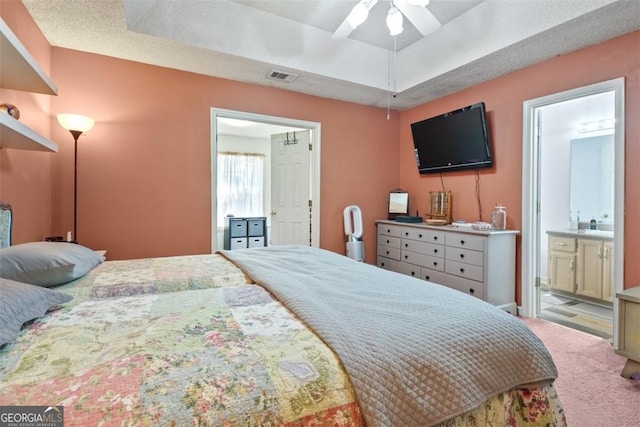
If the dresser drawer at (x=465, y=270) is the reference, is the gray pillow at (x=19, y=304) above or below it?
above

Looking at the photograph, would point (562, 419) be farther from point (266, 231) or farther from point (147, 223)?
point (266, 231)

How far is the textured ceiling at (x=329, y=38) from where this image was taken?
229 centimetres

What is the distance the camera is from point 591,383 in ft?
6.35

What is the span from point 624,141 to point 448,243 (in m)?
1.58

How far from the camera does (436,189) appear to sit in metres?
3.99

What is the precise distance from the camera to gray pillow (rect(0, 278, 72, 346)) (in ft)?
2.90

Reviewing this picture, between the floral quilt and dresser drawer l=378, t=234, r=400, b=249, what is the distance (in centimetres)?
283

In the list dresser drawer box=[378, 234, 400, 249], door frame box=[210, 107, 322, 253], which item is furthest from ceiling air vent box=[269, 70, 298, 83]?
dresser drawer box=[378, 234, 400, 249]

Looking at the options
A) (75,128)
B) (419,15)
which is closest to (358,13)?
(419,15)

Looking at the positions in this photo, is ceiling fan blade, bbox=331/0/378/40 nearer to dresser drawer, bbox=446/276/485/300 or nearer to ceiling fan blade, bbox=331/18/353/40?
ceiling fan blade, bbox=331/18/353/40

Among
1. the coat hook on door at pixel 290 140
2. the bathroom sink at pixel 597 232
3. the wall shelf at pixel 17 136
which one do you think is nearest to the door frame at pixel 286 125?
the coat hook on door at pixel 290 140

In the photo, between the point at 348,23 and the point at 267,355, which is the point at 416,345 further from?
the point at 348,23

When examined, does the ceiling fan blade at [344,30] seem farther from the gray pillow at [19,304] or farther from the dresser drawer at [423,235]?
the gray pillow at [19,304]

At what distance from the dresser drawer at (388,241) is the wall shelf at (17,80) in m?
3.43
